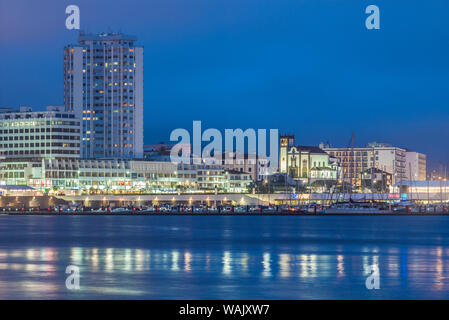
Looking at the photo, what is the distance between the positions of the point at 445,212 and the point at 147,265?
479ft

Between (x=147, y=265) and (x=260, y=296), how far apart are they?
16771mm

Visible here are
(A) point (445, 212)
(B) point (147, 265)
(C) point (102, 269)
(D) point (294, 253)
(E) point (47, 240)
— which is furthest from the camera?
(A) point (445, 212)

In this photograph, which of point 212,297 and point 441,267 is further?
point 441,267

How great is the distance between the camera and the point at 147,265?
176 feet

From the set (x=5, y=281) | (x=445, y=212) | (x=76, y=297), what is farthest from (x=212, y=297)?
(x=445, y=212)

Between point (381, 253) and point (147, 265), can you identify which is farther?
point (381, 253)

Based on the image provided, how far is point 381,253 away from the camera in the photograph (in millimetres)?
67125

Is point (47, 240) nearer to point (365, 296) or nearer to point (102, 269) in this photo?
point (102, 269)
